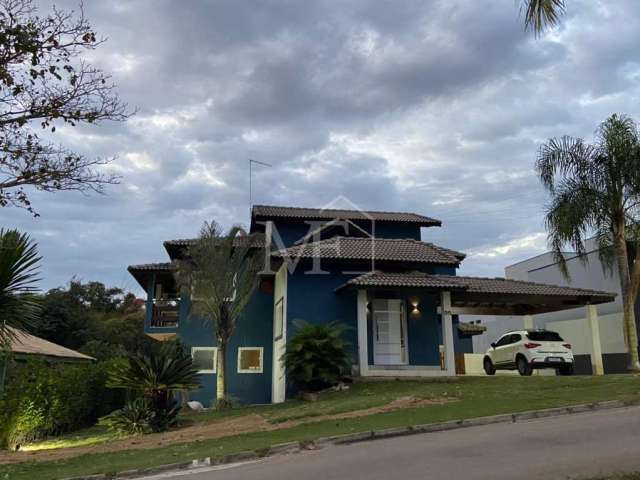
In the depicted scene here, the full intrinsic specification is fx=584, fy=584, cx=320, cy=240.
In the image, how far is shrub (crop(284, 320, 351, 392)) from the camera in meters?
18.4

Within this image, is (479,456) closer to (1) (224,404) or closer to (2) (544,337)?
(1) (224,404)

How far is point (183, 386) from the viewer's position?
15594mm

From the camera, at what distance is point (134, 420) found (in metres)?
15.2

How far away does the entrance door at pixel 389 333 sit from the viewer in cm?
2141

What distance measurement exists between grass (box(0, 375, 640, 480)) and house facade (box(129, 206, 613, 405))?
2.56m

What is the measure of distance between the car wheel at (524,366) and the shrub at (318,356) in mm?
6822

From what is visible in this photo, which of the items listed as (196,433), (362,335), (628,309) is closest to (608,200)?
(628,309)

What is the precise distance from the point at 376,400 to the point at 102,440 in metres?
6.92

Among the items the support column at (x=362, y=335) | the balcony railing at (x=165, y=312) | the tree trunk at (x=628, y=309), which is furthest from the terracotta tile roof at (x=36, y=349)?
the tree trunk at (x=628, y=309)

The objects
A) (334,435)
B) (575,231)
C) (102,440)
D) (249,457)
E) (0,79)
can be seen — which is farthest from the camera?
(575,231)

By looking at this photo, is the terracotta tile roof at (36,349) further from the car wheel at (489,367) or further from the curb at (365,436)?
the car wheel at (489,367)

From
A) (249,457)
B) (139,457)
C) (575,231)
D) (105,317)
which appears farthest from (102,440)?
(105,317)

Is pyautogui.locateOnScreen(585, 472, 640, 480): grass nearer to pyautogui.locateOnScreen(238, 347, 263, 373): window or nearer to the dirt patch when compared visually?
the dirt patch

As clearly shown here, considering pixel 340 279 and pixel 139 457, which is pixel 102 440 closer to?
pixel 139 457
